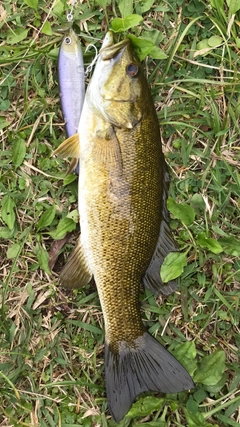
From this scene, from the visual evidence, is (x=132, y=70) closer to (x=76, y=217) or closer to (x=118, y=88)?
(x=118, y=88)

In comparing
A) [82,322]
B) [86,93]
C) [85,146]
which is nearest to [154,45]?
[86,93]

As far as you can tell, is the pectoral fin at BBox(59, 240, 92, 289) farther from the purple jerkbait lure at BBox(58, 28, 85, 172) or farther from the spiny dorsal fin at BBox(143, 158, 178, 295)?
the purple jerkbait lure at BBox(58, 28, 85, 172)

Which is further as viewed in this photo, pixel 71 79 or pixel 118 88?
pixel 71 79

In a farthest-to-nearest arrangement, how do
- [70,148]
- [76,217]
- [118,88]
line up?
1. [76,217]
2. [70,148]
3. [118,88]

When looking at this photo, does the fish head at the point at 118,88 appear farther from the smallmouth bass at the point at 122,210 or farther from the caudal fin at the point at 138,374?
the caudal fin at the point at 138,374

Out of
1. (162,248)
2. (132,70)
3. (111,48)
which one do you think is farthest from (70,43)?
(162,248)

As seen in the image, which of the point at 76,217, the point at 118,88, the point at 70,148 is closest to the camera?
the point at 118,88

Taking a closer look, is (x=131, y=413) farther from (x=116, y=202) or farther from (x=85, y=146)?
(x=85, y=146)
